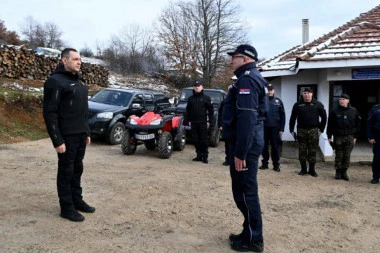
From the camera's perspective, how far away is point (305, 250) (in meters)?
3.99

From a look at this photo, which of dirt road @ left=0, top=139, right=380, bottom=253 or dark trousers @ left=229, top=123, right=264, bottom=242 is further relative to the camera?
dirt road @ left=0, top=139, right=380, bottom=253

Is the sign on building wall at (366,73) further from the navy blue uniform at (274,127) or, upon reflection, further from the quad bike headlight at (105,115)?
the quad bike headlight at (105,115)

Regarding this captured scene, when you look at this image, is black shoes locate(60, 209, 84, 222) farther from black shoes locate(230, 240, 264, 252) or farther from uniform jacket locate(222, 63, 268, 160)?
uniform jacket locate(222, 63, 268, 160)

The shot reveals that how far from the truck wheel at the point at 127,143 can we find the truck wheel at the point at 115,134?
63.2 inches

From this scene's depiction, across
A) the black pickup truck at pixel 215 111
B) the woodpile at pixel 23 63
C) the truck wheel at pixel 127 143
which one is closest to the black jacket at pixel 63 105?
the truck wheel at pixel 127 143

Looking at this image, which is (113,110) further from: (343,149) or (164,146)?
(343,149)

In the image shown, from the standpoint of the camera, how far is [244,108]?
11.8 feet

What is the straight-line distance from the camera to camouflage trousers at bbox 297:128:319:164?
7773mm

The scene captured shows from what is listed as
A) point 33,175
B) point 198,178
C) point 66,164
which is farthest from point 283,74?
point 66,164

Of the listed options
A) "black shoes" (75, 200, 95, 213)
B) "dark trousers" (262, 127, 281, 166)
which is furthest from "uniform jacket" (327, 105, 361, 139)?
"black shoes" (75, 200, 95, 213)

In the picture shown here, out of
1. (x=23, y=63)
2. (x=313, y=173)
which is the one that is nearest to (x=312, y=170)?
(x=313, y=173)

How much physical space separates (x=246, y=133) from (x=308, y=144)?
186 inches

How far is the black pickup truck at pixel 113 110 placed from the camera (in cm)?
1067

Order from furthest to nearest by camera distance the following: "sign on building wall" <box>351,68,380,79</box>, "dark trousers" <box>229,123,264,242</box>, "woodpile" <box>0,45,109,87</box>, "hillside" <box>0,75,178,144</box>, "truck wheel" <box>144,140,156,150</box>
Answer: "woodpile" <box>0,45,109,87</box>, "hillside" <box>0,75,178,144</box>, "truck wheel" <box>144,140,156,150</box>, "sign on building wall" <box>351,68,380,79</box>, "dark trousers" <box>229,123,264,242</box>
